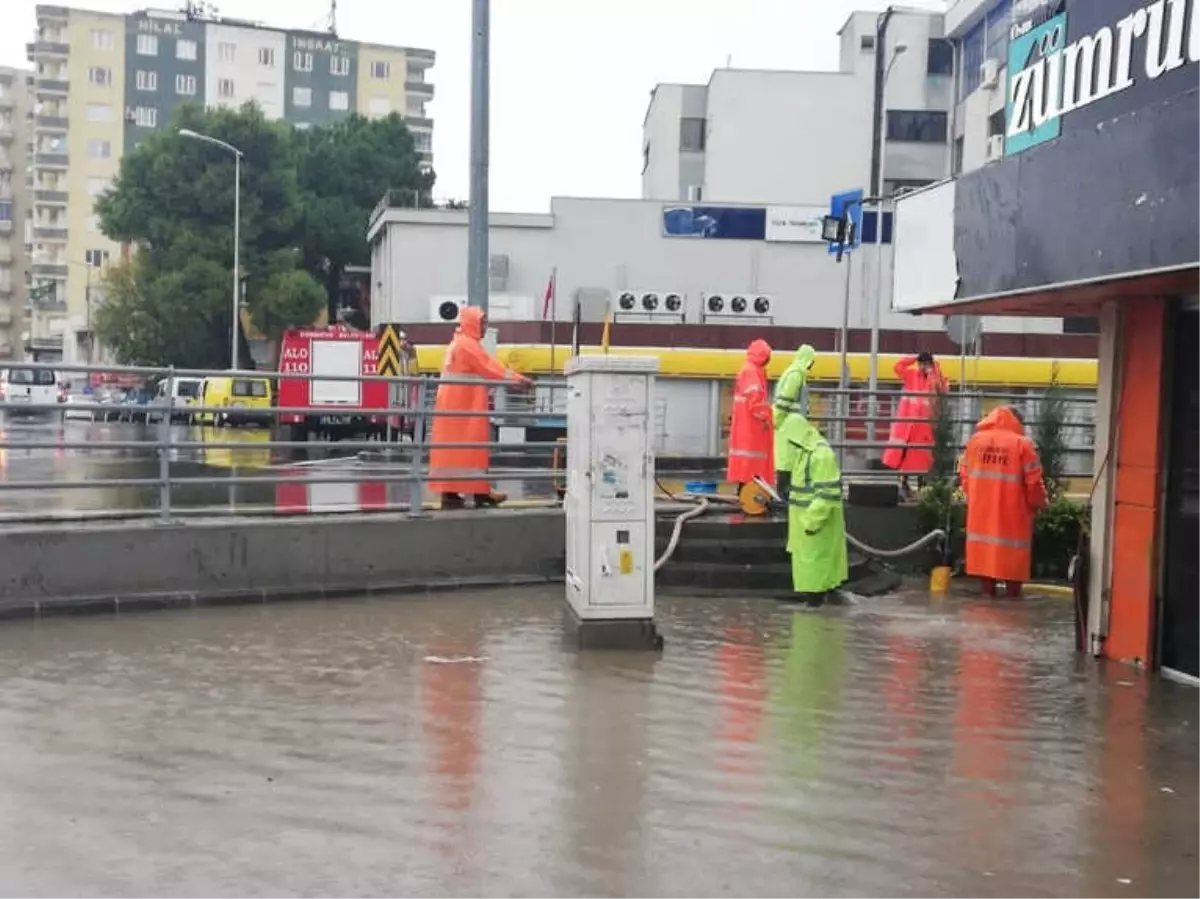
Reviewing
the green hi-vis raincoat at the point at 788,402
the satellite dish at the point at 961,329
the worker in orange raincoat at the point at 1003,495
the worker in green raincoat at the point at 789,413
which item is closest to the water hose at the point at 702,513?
the worker in green raincoat at the point at 789,413

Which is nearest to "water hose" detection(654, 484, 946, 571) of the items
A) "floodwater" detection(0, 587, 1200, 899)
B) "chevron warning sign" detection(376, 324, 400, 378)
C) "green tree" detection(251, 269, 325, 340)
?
"floodwater" detection(0, 587, 1200, 899)

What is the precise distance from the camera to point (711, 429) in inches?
1193

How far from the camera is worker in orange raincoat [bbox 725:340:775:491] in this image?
40.1 feet

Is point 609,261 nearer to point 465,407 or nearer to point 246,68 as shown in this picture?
point 465,407

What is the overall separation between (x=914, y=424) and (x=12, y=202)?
10691cm

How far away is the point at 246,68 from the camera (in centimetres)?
9538

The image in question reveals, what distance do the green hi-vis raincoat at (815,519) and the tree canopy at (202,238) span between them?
44906mm

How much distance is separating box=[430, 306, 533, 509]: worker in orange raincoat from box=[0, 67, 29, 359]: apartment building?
4038 inches

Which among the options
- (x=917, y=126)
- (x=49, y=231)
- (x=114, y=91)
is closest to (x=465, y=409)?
(x=917, y=126)

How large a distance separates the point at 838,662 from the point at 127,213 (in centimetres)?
5153

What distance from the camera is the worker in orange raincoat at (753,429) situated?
12.2 metres

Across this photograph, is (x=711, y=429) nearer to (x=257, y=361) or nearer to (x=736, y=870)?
(x=736, y=870)

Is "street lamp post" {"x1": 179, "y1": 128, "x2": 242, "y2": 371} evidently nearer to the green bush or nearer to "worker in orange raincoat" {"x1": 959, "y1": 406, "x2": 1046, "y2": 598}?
the green bush

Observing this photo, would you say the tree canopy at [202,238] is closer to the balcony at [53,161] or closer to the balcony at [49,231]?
the balcony at [53,161]
